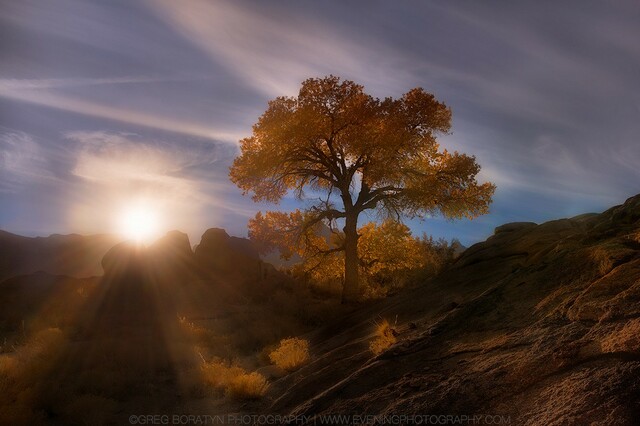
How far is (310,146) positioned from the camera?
20.5m

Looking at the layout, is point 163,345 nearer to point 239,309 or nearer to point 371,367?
point 239,309

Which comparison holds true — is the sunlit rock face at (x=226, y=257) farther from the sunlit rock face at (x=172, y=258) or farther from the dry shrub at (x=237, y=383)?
the dry shrub at (x=237, y=383)

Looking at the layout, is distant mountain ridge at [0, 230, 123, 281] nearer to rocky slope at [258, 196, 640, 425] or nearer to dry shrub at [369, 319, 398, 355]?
dry shrub at [369, 319, 398, 355]

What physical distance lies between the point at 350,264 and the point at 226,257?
15600 mm

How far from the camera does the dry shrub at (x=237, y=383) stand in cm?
866

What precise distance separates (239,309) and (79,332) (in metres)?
8.45

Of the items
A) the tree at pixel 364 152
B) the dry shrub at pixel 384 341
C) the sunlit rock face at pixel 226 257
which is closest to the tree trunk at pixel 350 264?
the tree at pixel 364 152

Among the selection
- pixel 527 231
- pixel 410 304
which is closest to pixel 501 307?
pixel 410 304

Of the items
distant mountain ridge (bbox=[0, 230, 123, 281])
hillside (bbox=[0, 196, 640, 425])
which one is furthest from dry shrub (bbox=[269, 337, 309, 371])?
distant mountain ridge (bbox=[0, 230, 123, 281])

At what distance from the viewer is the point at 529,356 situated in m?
4.50

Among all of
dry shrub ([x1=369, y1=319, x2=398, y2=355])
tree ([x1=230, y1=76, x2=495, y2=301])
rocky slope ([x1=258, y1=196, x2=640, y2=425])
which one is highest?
tree ([x1=230, y1=76, x2=495, y2=301])

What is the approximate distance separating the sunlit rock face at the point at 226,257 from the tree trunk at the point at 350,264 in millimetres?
11262

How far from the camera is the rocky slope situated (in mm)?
3609

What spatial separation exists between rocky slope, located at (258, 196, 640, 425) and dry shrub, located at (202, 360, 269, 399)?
38cm
